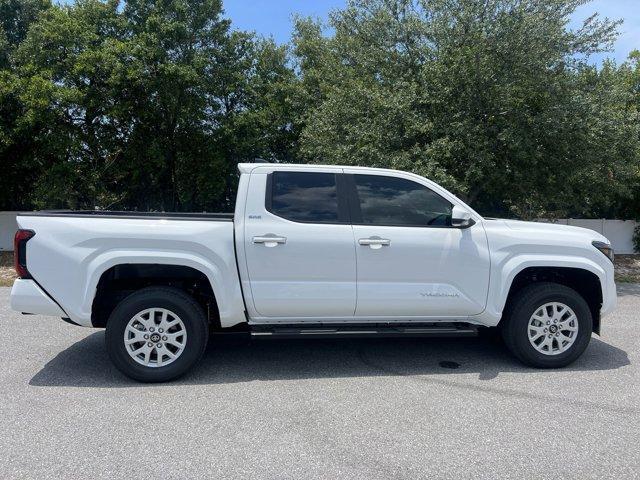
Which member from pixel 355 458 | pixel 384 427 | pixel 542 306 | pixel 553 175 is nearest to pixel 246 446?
pixel 355 458

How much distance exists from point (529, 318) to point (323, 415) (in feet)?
7.99

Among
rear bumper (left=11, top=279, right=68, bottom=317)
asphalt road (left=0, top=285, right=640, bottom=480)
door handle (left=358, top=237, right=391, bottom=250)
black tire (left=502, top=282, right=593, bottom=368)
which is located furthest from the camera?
black tire (left=502, top=282, right=593, bottom=368)

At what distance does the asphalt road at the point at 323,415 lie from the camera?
3432mm

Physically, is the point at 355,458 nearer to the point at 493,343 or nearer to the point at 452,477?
the point at 452,477

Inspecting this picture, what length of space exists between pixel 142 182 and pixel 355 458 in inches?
616

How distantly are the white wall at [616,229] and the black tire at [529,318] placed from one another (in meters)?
14.3

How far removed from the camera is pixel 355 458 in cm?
352

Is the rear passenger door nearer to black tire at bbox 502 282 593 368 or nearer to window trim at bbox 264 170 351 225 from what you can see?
window trim at bbox 264 170 351 225

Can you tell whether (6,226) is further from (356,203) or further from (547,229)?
(547,229)

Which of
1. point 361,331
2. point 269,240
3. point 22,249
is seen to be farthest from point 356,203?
point 22,249

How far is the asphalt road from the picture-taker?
11.3 feet

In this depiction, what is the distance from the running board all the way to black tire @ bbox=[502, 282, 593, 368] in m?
0.43

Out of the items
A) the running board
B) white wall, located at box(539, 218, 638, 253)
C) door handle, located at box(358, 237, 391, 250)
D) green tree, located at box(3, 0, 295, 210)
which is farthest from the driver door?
white wall, located at box(539, 218, 638, 253)

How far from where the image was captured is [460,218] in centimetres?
514
